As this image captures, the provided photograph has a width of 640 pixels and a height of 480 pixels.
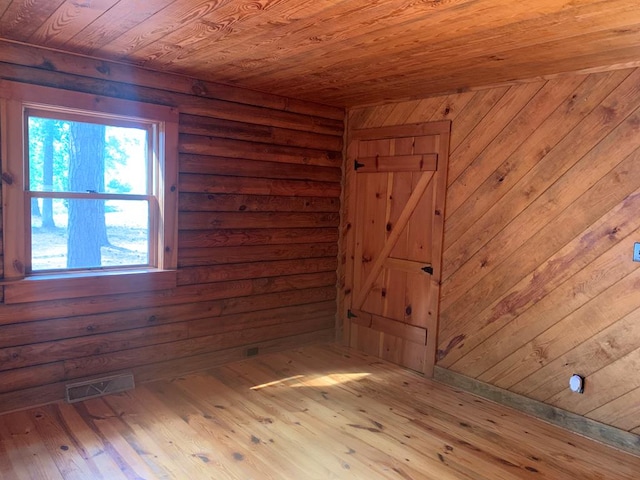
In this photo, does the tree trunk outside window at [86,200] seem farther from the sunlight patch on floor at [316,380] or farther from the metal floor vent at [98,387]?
the sunlight patch on floor at [316,380]

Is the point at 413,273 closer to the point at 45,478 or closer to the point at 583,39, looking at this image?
the point at 583,39

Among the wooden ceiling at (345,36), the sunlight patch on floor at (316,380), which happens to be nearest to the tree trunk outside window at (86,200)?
the wooden ceiling at (345,36)

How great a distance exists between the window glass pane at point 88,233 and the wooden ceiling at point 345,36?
3.34 feet

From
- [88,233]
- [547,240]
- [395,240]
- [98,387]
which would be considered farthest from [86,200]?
[547,240]

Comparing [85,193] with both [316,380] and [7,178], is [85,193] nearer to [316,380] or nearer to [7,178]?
[7,178]

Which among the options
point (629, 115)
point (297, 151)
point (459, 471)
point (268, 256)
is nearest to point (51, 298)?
point (268, 256)

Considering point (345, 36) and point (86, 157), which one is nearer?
point (345, 36)

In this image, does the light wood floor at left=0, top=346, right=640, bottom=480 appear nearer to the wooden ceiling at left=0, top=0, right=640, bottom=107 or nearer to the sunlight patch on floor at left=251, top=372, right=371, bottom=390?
the sunlight patch on floor at left=251, top=372, right=371, bottom=390

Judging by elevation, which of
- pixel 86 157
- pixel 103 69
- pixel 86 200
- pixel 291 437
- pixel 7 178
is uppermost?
pixel 103 69

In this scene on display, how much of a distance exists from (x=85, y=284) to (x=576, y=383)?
11.0ft

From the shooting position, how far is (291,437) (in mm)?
2977

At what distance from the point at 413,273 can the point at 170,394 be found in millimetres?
2171

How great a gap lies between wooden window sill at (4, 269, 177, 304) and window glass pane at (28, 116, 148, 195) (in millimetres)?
595

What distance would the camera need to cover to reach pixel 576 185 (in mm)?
3193
